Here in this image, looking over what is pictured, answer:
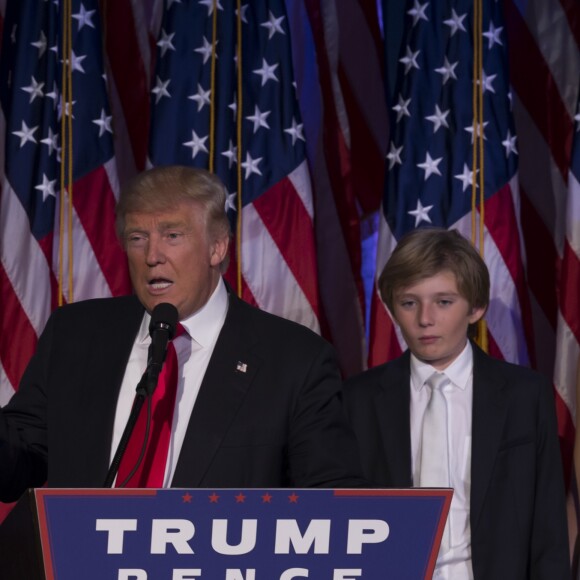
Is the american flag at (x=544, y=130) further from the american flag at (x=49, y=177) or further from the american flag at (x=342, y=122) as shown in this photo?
the american flag at (x=49, y=177)

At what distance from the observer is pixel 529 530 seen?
8.63 ft

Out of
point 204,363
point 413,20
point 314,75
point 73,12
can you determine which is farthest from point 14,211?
point 204,363

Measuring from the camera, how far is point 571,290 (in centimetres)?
362

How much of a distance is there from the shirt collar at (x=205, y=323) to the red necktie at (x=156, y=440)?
0.24 ft

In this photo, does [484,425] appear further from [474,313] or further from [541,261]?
[541,261]

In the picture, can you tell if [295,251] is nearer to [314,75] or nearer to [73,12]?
[314,75]

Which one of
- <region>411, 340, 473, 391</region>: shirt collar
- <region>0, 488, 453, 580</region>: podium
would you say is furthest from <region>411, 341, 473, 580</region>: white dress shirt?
<region>0, 488, 453, 580</region>: podium

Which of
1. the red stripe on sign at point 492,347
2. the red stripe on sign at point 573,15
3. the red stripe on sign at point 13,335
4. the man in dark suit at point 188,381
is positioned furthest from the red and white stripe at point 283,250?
the man in dark suit at point 188,381

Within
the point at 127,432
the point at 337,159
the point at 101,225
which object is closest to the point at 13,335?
the point at 101,225

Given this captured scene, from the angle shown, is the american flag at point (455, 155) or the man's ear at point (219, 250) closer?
the man's ear at point (219, 250)

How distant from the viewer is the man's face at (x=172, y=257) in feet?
6.74

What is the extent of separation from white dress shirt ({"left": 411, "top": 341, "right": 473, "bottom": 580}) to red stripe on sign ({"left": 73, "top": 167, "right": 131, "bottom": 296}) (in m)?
1.34

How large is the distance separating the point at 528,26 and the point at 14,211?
1964 millimetres

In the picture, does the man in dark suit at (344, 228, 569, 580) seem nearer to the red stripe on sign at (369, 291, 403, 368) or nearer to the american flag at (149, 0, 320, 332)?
the red stripe on sign at (369, 291, 403, 368)
